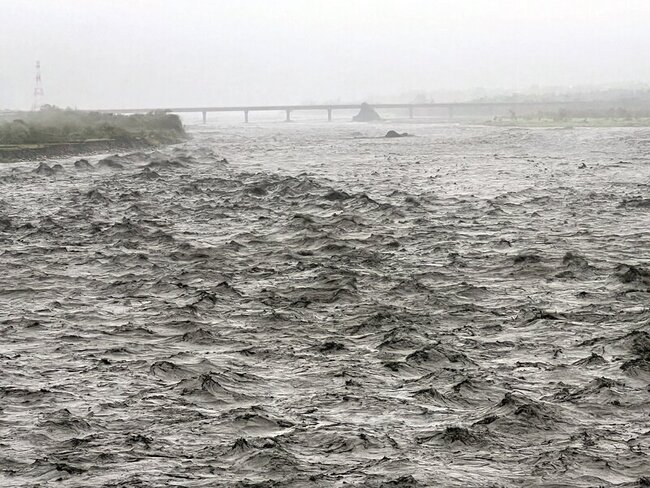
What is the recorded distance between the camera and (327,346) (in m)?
16.9

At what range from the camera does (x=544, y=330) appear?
1777cm

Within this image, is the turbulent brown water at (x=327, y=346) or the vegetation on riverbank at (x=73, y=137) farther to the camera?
the vegetation on riverbank at (x=73, y=137)

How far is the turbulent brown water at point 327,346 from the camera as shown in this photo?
11.6 m

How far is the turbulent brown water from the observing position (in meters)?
11.6

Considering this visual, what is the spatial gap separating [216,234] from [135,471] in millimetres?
20677

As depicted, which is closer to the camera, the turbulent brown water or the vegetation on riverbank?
the turbulent brown water

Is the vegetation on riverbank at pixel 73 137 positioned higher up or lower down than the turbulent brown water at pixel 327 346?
higher up

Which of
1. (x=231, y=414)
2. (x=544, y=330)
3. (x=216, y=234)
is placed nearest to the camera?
(x=231, y=414)

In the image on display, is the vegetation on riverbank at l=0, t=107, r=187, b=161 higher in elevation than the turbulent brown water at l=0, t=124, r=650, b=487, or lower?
higher

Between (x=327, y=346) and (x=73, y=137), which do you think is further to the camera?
(x=73, y=137)

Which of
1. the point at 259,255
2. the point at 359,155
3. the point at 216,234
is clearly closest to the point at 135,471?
the point at 259,255

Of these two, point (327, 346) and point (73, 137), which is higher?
point (73, 137)

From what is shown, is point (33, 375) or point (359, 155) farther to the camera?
point (359, 155)

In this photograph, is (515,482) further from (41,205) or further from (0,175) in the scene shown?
(0,175)
